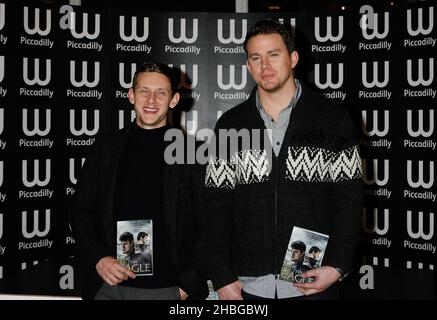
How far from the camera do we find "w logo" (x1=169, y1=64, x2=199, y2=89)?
4547 mm

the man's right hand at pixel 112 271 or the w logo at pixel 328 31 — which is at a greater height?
the w logo at pixel 328 31

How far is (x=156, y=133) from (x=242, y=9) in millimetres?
3033

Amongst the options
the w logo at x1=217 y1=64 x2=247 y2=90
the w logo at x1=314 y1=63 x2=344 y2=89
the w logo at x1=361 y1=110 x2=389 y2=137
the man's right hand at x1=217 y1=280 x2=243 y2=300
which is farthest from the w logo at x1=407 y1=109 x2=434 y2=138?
the man's right hand at x1=217 y1=280 x2=243 y2=300

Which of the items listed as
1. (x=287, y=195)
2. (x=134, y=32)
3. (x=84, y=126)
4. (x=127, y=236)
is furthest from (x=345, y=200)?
(x=134, y=32)

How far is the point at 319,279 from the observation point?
6.56 feet

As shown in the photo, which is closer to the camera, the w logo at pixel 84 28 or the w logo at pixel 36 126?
the w logo at pixel 36 126

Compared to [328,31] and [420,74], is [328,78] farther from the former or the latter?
[420,74]

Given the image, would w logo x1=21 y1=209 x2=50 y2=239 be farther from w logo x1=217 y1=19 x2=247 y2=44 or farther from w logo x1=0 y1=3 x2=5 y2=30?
w logo x1=217 y1=19 x2=247 y2=44

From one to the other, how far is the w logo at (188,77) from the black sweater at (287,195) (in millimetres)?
2505

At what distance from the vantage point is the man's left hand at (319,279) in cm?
200

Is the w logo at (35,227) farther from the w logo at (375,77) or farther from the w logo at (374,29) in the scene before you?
the w logo at (374,29)

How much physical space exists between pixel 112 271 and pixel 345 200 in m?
1.02

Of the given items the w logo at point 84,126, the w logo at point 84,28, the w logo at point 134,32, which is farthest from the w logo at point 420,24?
the w logo at point 84,126
